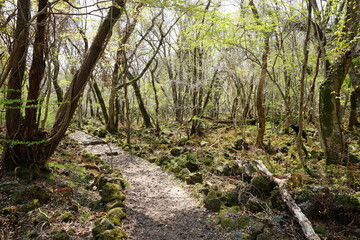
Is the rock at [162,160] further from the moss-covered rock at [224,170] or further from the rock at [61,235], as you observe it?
the rock at [61,235]

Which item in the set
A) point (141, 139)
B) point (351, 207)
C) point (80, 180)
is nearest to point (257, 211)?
point (351, 207)

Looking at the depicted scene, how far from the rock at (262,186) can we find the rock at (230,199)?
44 centimetres

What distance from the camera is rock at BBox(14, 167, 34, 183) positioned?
486cm

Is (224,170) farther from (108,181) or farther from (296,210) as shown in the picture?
(108,181)

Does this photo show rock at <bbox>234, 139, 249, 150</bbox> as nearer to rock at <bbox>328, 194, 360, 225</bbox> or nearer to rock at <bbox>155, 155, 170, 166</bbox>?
rock at <bbox>155, 155, 170, 166</bbox>

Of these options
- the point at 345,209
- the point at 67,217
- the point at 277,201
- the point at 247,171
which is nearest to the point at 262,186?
the point at 277,201

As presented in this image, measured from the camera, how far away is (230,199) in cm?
518

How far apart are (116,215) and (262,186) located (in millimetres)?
3144

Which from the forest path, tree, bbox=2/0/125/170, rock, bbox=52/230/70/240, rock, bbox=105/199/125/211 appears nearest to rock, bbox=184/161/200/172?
the forest path

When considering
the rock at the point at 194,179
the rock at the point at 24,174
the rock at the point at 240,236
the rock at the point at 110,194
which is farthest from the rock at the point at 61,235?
the rock at the point at 194,179

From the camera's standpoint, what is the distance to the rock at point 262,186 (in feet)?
17.2

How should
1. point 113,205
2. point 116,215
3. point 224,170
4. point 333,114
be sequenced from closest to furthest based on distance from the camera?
point 116,215 → point 113,205 → point 333,114 → point 224,170

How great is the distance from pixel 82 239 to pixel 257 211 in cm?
320

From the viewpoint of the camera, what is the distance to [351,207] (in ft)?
13.5
